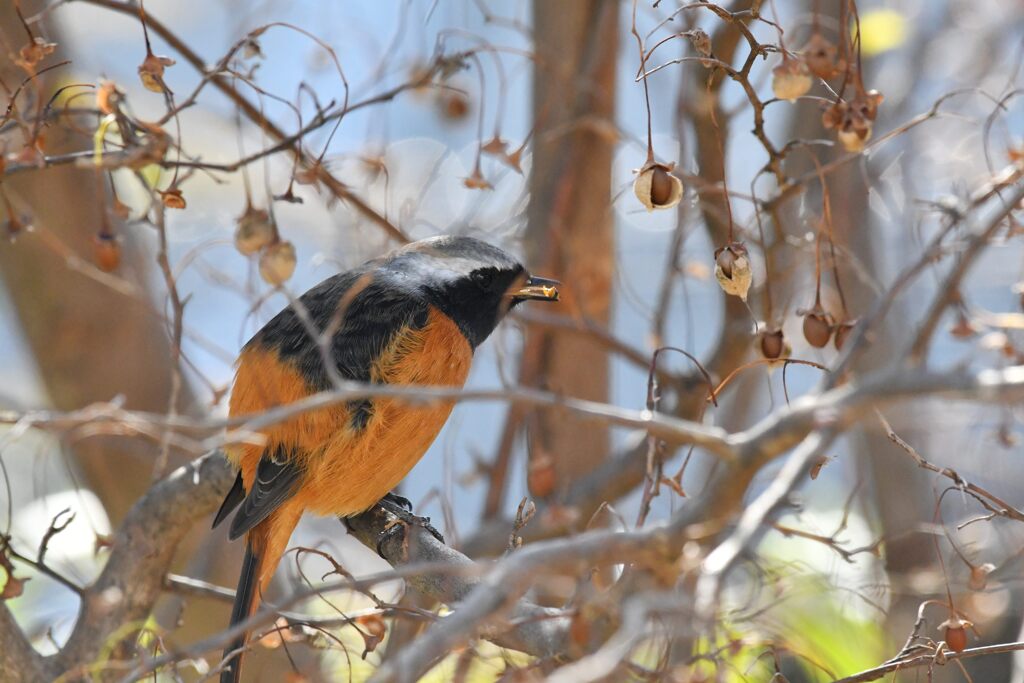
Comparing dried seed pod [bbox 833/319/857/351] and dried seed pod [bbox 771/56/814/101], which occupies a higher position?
dried seed pod [bbox 771/56/814/101]

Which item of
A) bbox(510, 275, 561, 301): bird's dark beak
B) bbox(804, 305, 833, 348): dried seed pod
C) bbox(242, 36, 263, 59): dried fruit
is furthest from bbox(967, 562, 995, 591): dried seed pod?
bbox(242, 36, 263, 59): dried fruit

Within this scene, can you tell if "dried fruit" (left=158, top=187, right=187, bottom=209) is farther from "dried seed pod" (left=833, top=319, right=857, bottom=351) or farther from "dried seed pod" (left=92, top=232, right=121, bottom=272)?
"dried seed pod" (left=833, top=319, right=857, bottom=351)

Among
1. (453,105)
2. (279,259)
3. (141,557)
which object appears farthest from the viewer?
(453,105)

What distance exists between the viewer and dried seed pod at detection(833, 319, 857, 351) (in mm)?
2801

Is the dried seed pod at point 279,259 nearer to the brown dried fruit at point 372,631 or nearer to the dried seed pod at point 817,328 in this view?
the brown dried fruit at point 372,631

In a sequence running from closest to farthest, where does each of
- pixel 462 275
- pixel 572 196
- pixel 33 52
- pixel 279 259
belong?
1. pixel 33 52
2. pixel 279 259
3. pixel 462 275
4. pixel 572 196

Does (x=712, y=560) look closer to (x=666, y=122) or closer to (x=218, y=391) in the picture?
(x=218, y=391)

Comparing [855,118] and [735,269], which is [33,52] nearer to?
[735,269]

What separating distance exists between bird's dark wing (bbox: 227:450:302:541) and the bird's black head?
77 centimetres

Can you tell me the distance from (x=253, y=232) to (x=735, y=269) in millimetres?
1204

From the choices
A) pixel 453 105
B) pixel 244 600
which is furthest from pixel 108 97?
pixel 453 105

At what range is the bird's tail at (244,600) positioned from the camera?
10.0 feet

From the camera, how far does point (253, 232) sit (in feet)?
9.46

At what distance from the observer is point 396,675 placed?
1431mm
